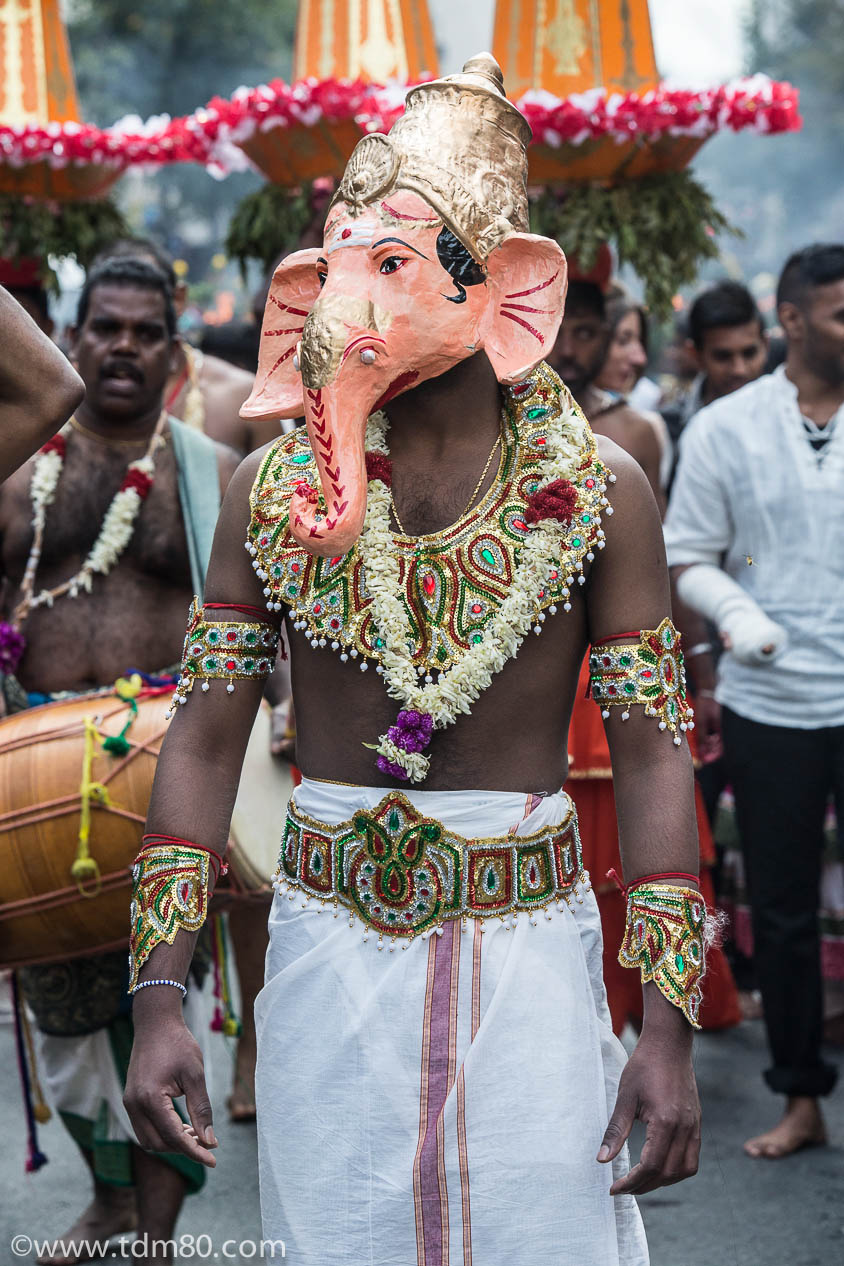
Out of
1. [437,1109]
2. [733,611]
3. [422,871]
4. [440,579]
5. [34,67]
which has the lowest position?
[437,1109]

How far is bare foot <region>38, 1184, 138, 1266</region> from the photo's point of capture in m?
4.34

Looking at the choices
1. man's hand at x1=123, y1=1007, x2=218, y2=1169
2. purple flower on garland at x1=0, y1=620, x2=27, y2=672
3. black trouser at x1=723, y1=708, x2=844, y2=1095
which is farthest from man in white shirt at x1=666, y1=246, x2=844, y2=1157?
man's hand at x1=123, y1=1007, x2=218, y2=1169

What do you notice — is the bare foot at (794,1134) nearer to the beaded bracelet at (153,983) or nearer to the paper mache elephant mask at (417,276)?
the beaded bracelet at (153,983)

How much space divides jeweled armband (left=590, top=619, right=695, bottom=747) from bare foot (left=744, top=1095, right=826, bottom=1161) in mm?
2727

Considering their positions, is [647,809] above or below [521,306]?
below

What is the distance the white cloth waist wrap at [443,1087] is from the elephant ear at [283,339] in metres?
0.64

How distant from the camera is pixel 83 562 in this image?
439cm

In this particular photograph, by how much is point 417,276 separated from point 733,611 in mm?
2367

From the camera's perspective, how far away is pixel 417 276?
2.58m

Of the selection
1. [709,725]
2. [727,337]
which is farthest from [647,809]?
[727,337]

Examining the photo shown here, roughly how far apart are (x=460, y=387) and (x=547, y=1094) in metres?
1.13

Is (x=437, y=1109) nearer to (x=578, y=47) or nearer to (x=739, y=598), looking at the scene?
(x=739, y=598)

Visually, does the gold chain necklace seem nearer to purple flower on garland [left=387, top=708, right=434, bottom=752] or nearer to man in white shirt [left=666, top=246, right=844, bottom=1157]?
purple flower on garland [left=387, top=708, right=434, bottom=752]

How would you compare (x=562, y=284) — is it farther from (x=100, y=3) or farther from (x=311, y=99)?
(x=100, y=3)
